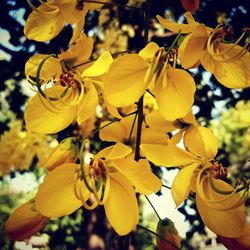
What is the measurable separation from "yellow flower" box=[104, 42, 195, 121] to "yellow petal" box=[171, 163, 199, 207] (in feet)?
0.33

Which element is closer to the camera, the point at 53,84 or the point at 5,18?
the point at 53,84

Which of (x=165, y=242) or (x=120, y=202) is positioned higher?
(x=120, y=202)

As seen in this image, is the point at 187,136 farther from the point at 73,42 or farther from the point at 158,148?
the point at 73,42

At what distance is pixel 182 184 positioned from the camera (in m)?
0.77

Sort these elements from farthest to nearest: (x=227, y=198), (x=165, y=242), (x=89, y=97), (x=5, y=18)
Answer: (x=5, y=18) < (x=165, y=242) < (x=89, y=97) < (x=227, y=198)

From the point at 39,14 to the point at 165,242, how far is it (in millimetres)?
577

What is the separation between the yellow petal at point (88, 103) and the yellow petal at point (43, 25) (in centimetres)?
19

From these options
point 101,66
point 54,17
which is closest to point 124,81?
point 101,66

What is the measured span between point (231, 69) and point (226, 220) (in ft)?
0.95

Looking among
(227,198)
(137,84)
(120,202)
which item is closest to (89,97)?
(137,84)

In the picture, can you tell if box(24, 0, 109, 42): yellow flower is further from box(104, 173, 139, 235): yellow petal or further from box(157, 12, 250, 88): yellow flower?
box(104, 173, 139, 235): yellow petal

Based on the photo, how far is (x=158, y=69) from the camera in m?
0.79

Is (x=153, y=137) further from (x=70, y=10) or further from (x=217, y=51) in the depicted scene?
(x=70, y=10)

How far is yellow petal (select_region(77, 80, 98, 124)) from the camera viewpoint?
32.5 inches
